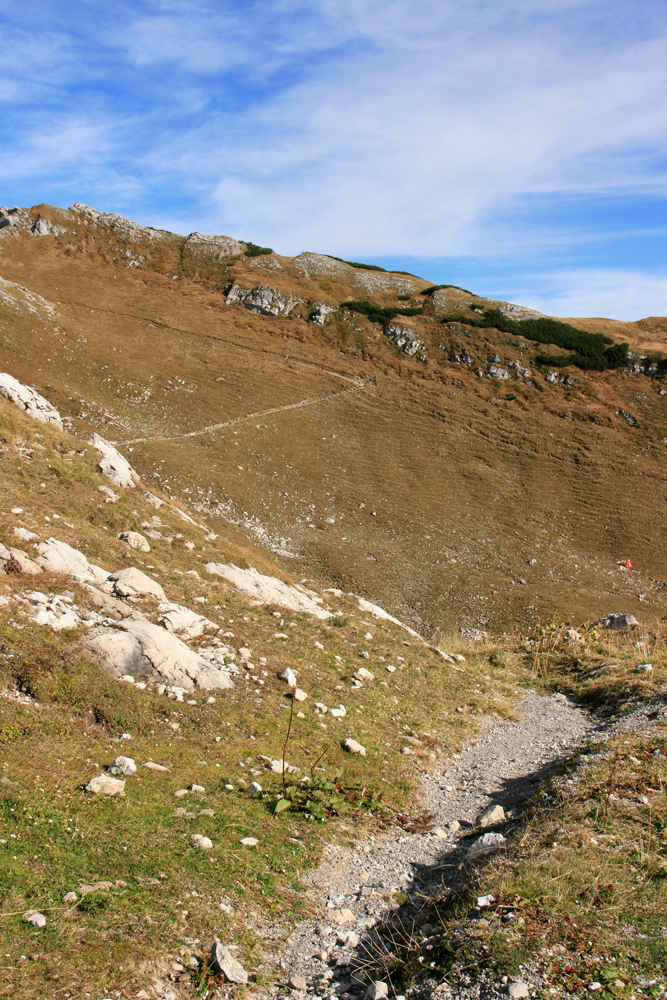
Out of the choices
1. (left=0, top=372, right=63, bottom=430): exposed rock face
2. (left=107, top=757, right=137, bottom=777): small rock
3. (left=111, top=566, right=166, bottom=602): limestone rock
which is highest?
(left=0, top=372, right=63, bottom=430): exposed rock face

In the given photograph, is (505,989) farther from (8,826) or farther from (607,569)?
(607,569)

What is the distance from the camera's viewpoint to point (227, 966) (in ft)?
16.5

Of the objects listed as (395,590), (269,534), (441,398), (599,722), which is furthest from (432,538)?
(599,722)

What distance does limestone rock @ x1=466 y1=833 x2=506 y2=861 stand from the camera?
23.1 feet

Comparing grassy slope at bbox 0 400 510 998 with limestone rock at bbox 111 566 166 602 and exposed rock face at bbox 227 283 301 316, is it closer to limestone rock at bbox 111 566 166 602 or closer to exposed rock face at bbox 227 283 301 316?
limestone rock at bbox 111 566 166 602

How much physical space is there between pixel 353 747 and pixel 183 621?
14.8ft

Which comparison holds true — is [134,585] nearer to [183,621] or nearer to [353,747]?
[183,621]

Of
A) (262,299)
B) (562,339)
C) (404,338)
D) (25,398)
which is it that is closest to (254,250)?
(262,299)

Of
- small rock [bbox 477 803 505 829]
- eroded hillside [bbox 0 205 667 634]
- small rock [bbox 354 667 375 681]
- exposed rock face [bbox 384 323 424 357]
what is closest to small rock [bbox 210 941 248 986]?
small rock [bbox 477 803 505 829]

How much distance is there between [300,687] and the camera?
11.7 meters

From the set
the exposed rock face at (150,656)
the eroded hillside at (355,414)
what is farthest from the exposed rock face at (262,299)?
the exposed rock face at (150,656)

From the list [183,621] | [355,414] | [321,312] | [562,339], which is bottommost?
[183,621]

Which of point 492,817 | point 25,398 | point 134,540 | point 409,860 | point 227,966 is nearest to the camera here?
point 227,966

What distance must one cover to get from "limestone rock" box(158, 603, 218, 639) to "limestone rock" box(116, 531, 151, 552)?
317 centimetres
